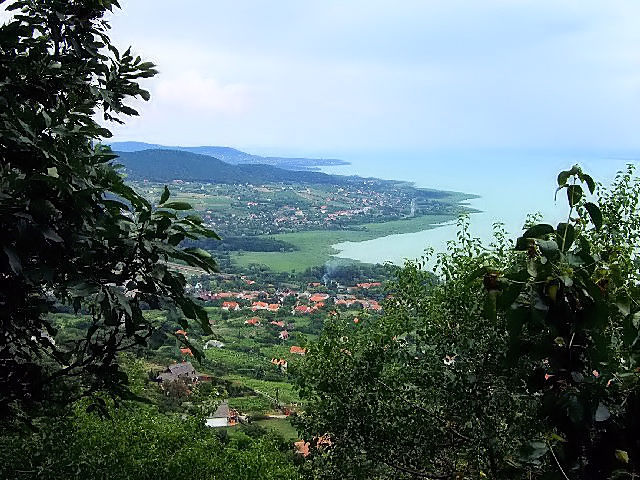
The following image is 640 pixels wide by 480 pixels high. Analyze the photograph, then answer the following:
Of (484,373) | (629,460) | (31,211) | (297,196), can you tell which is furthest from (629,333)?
(297,196)

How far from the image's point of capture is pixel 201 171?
71.0 metres

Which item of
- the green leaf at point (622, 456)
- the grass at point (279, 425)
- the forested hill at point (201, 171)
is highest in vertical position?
the forested hill at point (201, 171)

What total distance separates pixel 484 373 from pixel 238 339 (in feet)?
87.4

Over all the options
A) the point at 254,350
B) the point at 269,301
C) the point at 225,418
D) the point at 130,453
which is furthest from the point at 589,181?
the point at 269,301

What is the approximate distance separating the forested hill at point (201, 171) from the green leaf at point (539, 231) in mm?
51652

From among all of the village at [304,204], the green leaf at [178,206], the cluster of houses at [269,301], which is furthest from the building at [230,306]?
the green leaf at [178,206]

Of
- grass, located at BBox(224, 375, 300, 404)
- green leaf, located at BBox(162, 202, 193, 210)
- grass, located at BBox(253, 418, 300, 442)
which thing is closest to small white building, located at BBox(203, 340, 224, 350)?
grass, located at BBox(224, 375, 300, 404)

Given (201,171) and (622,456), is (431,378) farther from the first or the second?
(201,171)

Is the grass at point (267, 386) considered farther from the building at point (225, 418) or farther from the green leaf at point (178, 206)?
the green leaf at point (178, 206)

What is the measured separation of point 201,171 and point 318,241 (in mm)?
22574

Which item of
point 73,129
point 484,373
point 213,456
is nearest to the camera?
point 73,129

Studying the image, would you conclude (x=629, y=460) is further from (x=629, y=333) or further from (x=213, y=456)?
(x=213, y=456)

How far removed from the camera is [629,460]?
105 cm

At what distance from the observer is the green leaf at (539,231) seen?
3.66ft
